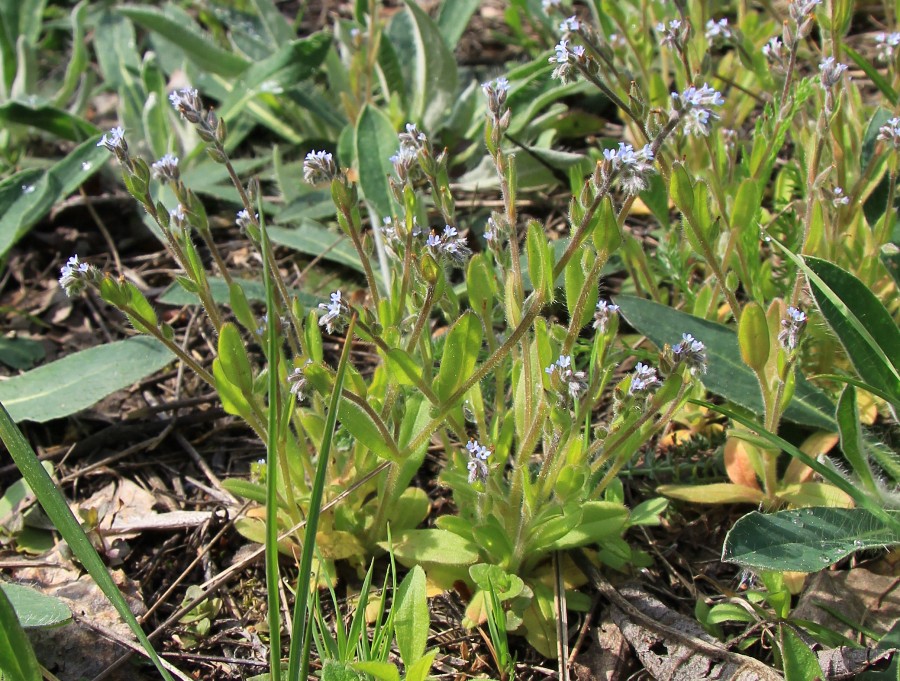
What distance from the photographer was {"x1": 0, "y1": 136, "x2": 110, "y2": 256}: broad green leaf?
10.7 feet

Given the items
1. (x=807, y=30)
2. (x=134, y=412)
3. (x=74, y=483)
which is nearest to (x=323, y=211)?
(x=134, y=412)

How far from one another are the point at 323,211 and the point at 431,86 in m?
0.81

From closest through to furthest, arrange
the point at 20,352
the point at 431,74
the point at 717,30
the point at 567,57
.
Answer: the point at 567,57
the point at 717,30
the point at 20,352
the point at 431,74

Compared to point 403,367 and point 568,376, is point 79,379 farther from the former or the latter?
point 568,376

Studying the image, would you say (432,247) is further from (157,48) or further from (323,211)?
(157,48)

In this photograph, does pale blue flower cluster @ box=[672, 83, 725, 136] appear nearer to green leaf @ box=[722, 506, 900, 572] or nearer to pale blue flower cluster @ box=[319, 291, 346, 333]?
pale blue flower cluster @ box=[319, 291, 346, 333]

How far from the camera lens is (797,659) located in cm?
192

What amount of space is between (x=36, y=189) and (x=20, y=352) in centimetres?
62

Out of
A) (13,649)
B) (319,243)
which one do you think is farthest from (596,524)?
(319,243)

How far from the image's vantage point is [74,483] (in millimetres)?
2812

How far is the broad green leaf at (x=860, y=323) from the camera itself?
2.22m

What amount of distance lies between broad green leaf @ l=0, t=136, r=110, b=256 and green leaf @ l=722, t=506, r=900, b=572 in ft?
8.37

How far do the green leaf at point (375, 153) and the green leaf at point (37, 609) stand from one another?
5.51 feet

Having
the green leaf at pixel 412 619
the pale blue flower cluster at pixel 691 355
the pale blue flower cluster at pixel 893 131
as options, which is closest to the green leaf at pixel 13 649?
the green leaf at pixel 412 619
